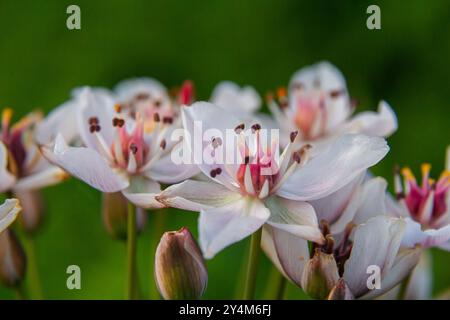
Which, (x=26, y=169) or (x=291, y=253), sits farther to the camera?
(x=26, y=169)

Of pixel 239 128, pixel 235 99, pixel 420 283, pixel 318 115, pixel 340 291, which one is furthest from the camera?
pixel 235 99

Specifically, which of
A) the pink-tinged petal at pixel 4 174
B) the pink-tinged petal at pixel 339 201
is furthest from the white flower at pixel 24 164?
the pink-tinged petal at pixel 339 201

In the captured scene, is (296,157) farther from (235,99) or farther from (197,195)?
(235,99)

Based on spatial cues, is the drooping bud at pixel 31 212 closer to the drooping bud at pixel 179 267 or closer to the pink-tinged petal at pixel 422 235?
the drooping bud at pixel 179 267

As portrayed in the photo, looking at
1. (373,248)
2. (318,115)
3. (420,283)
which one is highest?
(318,115)

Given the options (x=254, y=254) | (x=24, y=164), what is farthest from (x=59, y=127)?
(x=254, y=254)
